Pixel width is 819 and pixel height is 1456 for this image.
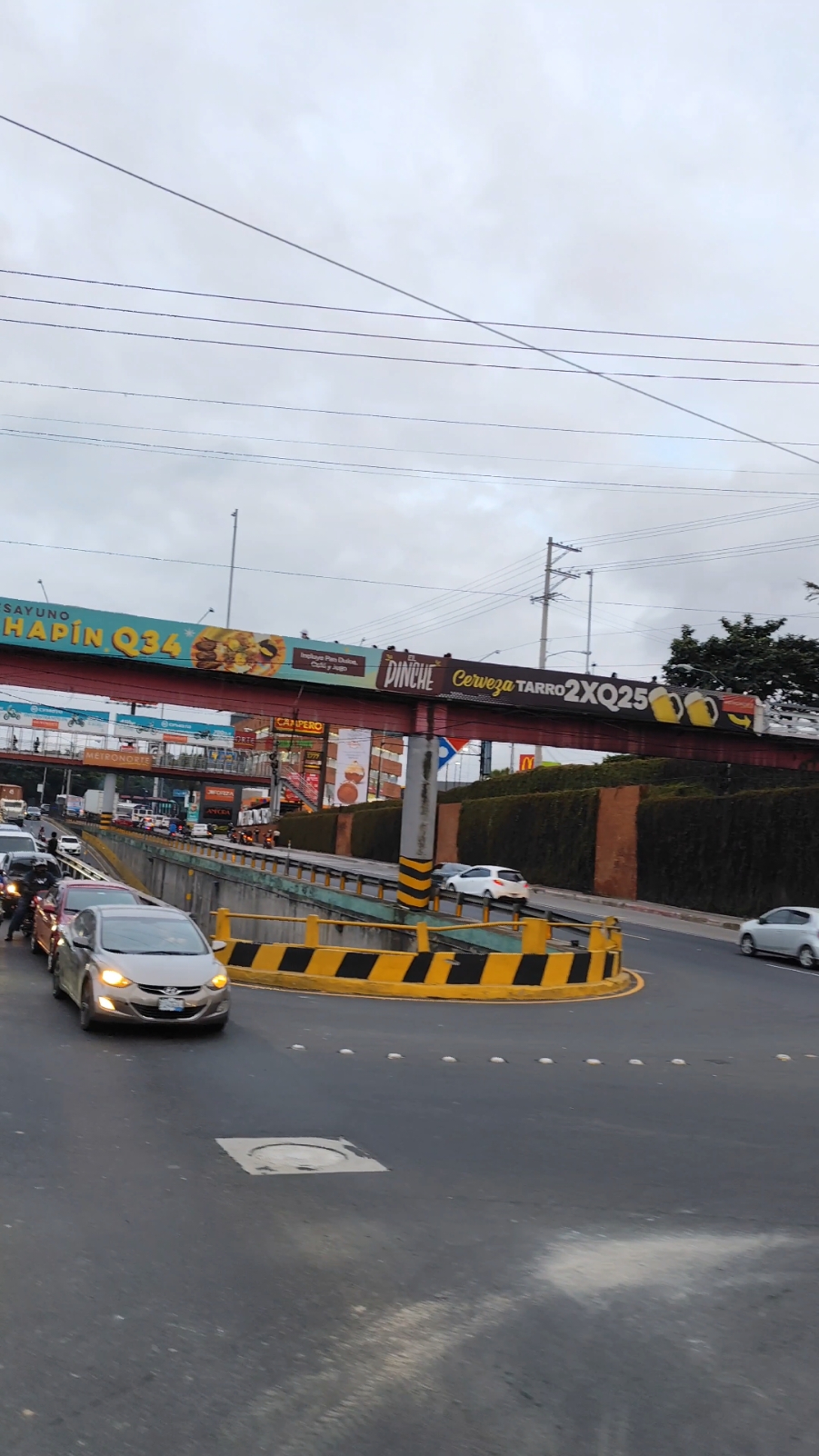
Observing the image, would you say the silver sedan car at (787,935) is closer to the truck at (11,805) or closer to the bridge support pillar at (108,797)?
the truck at (11,805)

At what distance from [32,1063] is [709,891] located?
33.9 m

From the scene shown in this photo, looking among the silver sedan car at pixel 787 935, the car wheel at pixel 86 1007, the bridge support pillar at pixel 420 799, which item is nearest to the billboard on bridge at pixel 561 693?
the bridge support pillar at pixel 420 799

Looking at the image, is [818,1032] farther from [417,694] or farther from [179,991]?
[417,694]

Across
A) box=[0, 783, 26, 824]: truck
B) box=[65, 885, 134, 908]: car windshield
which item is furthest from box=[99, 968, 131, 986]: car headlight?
box=[0, 783, 26, 824]: truck

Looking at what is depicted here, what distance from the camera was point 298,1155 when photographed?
319 inches

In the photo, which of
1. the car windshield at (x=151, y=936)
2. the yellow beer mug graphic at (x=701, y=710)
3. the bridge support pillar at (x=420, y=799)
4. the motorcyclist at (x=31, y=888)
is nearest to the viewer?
the car windshield at (x=151, y=936)

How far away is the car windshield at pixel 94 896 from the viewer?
65.8 feet

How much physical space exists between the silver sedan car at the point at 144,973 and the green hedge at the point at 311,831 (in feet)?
224

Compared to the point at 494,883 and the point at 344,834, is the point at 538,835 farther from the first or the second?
the point at 344,834

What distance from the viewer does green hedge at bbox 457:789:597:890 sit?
5162cm

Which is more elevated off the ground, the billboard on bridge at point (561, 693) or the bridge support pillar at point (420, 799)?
the billboard on bridge at point (561, 693)

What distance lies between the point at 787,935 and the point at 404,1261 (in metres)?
23.2

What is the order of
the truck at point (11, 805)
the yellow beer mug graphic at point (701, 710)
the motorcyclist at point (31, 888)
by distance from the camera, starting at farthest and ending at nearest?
the truck at point (11, 805)
the yellow beer mug graphic at point (701, 710)
the motorcyclist at point (31, 888)

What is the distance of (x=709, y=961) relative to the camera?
2656 cm
